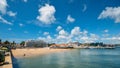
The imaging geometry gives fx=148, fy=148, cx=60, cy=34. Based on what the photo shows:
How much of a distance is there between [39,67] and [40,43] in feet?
532

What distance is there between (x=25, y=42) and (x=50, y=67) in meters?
155

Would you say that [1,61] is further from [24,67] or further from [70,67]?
[70,67]

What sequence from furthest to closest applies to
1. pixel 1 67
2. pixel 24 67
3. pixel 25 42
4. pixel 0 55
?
1. pixel 25 42
2. pixel 24 67
3. pixel 0 55
4. pixel 1 67

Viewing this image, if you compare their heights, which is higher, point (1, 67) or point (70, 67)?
point (1, 67)

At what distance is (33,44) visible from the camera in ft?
623

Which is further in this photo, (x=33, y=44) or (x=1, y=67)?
(x=33, y=44)

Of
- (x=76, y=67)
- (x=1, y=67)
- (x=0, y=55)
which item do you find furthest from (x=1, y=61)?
(x=76, y=67)

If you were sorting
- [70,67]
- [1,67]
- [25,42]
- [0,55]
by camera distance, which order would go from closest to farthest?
[1,67]
[0,55]
[70,67]
[25,42]

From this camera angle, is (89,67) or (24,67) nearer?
(24,67)

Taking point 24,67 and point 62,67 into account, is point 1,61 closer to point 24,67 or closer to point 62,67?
point 24,67

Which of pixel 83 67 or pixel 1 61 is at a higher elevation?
pixel 1 61

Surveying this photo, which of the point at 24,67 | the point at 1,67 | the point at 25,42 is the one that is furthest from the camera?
the point at 25,42

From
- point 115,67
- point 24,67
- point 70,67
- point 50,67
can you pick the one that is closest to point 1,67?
point 24,67

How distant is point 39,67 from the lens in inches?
1495
